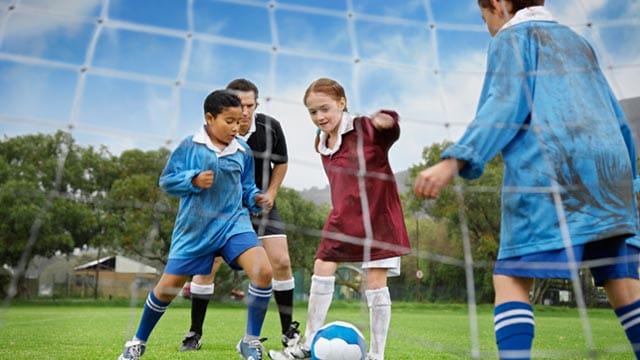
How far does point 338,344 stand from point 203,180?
76 centimetres

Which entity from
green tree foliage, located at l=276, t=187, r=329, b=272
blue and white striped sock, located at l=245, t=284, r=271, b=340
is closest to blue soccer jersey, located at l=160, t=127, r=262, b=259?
blue and white striped sock, located at l=245, t=284, r=271, b=340

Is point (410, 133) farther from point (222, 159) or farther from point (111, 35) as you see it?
point (111, 35)

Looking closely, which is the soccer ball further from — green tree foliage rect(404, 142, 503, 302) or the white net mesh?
green tree foliage rect(404, 142, 503, 302)

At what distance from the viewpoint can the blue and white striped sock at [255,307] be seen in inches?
117

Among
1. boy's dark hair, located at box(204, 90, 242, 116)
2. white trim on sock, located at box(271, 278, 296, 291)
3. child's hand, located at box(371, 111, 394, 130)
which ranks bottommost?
white trim on sock, located at box(271, 278, 296, 291)

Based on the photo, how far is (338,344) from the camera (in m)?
2.50

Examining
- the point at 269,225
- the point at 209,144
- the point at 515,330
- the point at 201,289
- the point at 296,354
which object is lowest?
the point at 296,354

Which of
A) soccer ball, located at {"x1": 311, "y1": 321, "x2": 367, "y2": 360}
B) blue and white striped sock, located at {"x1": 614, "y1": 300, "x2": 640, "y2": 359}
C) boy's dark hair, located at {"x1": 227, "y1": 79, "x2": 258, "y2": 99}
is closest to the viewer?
blue and white striped sock, located at {"x1": 614, "y1": 300, "x2": 640, "y2": 359}

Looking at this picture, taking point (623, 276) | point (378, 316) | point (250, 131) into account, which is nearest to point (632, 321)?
point (623, 276)

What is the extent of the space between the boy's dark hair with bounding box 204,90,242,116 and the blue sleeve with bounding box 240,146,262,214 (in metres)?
0.25

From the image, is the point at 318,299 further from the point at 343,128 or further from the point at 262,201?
the point at 343,128

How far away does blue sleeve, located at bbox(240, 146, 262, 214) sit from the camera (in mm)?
3008

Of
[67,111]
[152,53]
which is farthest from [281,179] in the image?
[67,111]

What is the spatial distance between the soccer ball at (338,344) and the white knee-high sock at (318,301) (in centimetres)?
38
